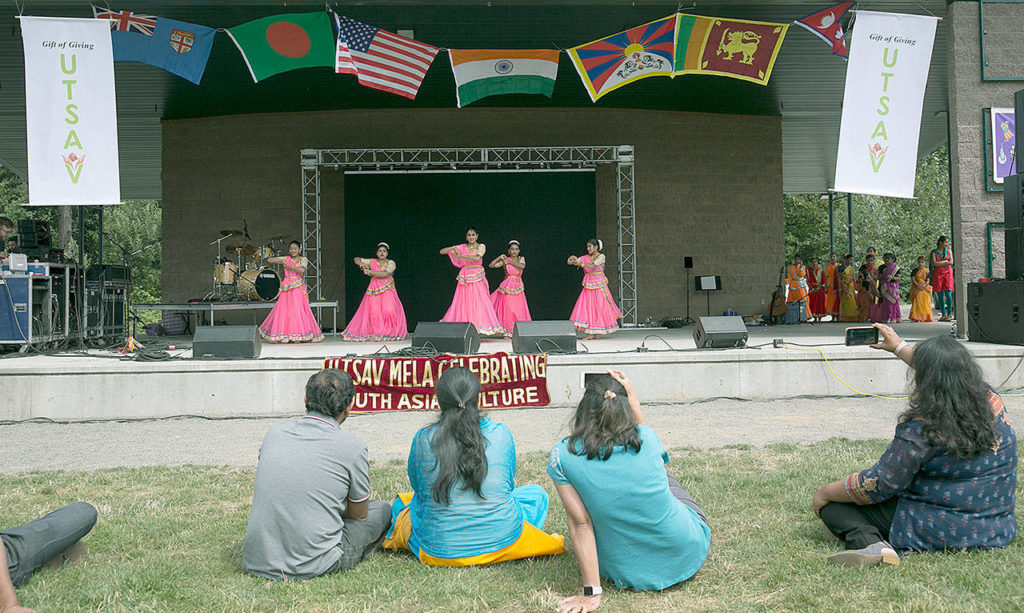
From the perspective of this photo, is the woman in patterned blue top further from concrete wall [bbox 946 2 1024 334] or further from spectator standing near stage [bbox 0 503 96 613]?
concrete wall [bbox 946 2 1024 334]

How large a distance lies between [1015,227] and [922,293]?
6.79 meters

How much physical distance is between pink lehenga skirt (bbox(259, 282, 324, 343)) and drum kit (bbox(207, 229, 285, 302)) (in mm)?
2107

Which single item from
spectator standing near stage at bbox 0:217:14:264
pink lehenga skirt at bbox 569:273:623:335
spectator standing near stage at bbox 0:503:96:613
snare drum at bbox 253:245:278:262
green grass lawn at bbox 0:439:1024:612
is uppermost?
snare drum at bbox 253:245:278:262

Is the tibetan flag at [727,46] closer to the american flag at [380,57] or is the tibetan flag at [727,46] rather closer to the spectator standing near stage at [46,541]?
the american flag at [380,57]

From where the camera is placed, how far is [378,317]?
11.1 m

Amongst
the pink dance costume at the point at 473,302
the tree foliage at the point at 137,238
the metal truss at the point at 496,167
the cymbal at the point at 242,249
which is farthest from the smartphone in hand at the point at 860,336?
the tree foliage at the point at 137,238

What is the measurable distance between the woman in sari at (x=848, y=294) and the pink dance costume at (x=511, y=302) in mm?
7844

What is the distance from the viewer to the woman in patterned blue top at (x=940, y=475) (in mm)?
2658

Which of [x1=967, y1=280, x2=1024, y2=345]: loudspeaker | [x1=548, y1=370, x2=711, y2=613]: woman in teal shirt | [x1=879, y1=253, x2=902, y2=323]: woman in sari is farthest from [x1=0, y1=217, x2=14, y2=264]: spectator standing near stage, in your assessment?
[x1=879, y1=253, x2=902, y2=323]: woman in sari

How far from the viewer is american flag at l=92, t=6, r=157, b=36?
9227mm

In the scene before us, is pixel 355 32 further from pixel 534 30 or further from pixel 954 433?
pixel 954 433

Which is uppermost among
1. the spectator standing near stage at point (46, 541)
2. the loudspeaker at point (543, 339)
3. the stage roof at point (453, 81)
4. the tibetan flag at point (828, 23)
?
the stage roof at point (453, 81)

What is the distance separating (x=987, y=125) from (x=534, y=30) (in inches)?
243

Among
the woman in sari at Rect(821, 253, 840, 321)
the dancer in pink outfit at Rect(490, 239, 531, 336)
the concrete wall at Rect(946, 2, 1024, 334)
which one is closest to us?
the concrete wall at Rect(946, 2, 1024, 334)
